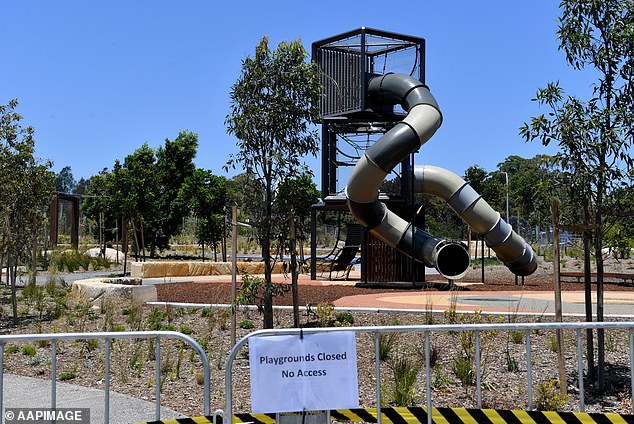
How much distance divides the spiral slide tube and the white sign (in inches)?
502

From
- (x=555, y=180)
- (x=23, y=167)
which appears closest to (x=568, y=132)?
(x=555, y=180)

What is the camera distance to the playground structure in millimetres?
19453

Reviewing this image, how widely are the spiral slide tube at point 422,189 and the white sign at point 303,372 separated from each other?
41.8 feet

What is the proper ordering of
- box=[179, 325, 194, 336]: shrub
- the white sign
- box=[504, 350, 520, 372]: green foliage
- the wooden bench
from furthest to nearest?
the wooden bench → box=[179, 325, 194, 336]: shrub → box=[504, 350, 520, 372]: green foliage → the white sign

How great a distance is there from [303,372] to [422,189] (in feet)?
54.9

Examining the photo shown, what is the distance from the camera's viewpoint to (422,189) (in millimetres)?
20891

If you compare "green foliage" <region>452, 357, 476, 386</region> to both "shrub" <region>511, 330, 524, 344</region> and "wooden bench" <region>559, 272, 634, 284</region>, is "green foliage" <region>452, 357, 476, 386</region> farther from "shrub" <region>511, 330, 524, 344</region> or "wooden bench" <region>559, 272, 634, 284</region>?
"wooden bench" <region>559, 272, 634, 284</region>

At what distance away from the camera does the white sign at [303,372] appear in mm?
4512

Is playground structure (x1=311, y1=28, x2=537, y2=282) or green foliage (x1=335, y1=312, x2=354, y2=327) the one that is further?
playground structure (x1=311, y1=28, x2=537, y2=282)

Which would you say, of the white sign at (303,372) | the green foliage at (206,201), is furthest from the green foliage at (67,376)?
the green foliage at (206,201)

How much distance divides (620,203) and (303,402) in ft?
16.1

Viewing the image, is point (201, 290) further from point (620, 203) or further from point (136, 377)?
point (620, 203)

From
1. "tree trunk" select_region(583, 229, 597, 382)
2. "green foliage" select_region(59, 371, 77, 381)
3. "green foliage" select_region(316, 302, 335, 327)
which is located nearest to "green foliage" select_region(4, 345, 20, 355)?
"green foliage" select_region(59, 371, 77, 381)

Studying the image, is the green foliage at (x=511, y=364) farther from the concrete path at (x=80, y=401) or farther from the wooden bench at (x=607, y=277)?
the wooden bench at (x=607, y=277)
